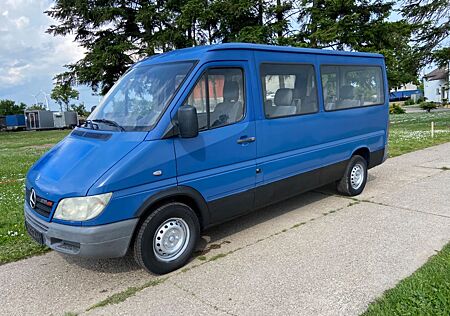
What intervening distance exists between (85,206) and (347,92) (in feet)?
15.6

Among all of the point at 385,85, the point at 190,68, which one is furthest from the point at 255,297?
the point at 385,85

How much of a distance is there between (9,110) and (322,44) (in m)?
66.0

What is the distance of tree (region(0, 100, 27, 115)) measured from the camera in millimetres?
68188

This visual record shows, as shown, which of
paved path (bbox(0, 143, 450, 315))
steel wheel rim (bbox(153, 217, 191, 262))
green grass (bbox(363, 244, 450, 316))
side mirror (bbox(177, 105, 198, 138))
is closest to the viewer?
green grass (bbox(363, 244, 450, 316))

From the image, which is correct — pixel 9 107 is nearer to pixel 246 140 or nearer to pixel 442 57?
pixel 442 57

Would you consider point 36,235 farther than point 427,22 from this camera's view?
No

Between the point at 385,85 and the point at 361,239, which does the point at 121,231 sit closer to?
the point at 361,239

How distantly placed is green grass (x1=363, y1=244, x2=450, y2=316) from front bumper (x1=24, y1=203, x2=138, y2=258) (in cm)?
229

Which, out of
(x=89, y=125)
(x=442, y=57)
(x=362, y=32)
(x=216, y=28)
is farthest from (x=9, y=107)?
(x=89, y=125)

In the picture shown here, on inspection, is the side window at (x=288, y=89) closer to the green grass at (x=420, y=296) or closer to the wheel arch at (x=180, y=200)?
the wheel arch at (x=180, y=200)

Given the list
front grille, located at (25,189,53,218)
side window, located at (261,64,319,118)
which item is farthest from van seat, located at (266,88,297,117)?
front grille, located at (25,189,53,218)

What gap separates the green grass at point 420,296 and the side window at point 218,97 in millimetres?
2466

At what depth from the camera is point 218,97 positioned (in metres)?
4.35

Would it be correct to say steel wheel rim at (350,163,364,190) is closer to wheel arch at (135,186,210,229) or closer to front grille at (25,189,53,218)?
wheel arch at (135,186,210,229)
